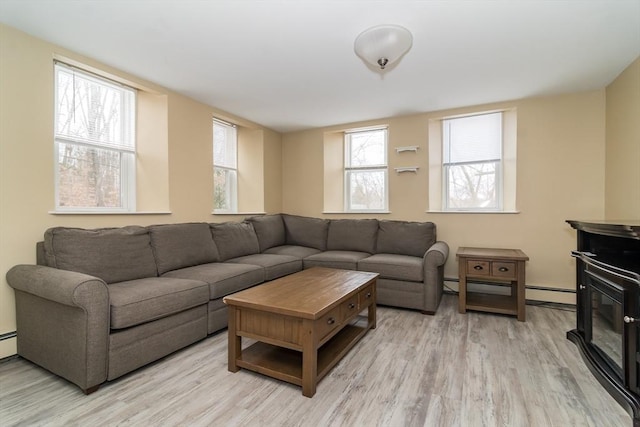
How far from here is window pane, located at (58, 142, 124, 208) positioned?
8.27 feet

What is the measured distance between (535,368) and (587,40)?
7.84ft

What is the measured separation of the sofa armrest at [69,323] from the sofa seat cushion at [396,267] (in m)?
2.40

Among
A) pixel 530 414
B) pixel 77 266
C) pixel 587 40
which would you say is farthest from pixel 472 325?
pixel 77 266

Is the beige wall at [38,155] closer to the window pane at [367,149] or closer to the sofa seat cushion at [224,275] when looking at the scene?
the sofa seat cushion at [224,275]

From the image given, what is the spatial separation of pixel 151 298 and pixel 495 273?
3.03 m

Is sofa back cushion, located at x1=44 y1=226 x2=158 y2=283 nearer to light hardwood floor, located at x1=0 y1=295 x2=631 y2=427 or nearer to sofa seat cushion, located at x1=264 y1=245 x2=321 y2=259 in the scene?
light hardwood floor, located at x1=0 y1=295 x2=631 y2=427

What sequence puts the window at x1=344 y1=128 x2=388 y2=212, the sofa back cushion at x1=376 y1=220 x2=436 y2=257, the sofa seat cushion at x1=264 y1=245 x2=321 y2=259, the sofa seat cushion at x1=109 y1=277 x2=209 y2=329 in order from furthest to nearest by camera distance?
1. the window at x1=344 y1=128 x2=388 y2=212
2. the sofa seat cushion at x1=264 y1=245 x2=321 y2=259
3. the sofa back cushion at x1=376 y1=220 x2=436 y2=257
4. the sofa seat cushion at x1=109 y1=277 x2=209 y2=329

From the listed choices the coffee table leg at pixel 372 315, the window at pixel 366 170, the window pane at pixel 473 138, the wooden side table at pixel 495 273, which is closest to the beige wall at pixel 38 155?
the coffee table leg at pixel 372 315

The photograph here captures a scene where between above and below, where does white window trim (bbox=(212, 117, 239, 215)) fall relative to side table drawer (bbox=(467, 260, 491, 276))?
above

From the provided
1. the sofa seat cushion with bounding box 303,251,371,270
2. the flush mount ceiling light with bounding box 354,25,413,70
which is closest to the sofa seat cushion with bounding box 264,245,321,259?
the sofa seat cushion with bounding box 303,251,371,270

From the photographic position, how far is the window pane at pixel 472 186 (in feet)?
12.3

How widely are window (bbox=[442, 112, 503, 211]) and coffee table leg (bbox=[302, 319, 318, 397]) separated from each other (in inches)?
116

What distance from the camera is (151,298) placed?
201 centimetres

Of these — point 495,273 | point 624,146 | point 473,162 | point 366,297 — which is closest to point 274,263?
point 366,297
